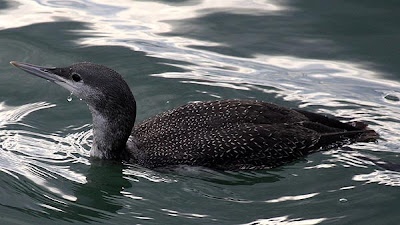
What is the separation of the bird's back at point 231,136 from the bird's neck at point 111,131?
7.5 inches

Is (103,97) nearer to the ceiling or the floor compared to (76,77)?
nearer to the floor

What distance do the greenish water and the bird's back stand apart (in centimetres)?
12

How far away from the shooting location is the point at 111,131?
8.16m

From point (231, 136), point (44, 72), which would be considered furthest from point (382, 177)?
point (44, 72)

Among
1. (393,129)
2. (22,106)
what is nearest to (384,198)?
(393,129)

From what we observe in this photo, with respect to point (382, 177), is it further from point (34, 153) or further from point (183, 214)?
point (34, 153)

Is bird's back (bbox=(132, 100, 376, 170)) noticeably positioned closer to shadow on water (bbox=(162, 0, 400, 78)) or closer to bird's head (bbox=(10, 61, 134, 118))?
bird's head (bbox=(10, 61, 134, 118))

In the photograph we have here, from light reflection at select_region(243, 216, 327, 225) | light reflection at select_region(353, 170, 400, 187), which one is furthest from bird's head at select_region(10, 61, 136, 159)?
light reflection at select_region(353, 170, 400, 187)

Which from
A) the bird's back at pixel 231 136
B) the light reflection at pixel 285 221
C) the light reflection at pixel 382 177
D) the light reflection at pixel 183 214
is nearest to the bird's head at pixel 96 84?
the bird's back at pixel 231 136

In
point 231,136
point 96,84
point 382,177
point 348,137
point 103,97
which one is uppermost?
point 96,84

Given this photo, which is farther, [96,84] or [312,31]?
[312,31]

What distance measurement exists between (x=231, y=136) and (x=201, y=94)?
1.77 m

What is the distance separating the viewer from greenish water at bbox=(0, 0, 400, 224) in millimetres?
7410

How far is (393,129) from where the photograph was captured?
28.8 ft
